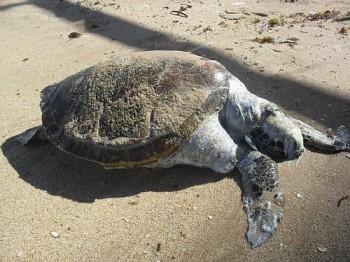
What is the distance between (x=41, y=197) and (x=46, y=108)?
2.24 ft

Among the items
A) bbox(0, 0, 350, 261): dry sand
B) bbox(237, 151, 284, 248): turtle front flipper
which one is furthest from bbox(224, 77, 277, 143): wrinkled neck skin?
bbox(0, 0, 350, 261): dry sand

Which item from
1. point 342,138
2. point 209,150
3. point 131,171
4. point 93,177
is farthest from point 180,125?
point 342,138

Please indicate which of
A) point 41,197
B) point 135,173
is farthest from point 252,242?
point 41,197

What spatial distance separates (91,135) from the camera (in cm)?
265

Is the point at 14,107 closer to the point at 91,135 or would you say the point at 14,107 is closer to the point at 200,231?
the point at 91,135

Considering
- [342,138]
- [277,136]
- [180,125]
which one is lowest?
[342,138]

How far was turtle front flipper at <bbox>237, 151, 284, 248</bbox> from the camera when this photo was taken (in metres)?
2.29

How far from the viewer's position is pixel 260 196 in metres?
2.47

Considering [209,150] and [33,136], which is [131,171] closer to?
[209,150]

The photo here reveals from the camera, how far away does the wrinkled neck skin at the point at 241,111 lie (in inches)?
105

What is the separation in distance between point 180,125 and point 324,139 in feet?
3.57

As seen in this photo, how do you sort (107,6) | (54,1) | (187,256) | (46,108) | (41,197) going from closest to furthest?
(187,256) < (41,197) < (46,108) < (107,6) < (54,1)

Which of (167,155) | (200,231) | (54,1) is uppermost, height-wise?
(167,155)

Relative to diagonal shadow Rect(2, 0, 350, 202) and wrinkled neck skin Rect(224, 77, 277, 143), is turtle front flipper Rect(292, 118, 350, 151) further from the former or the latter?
wrinkled neck skin Rect(224, 77, 277, 143)
